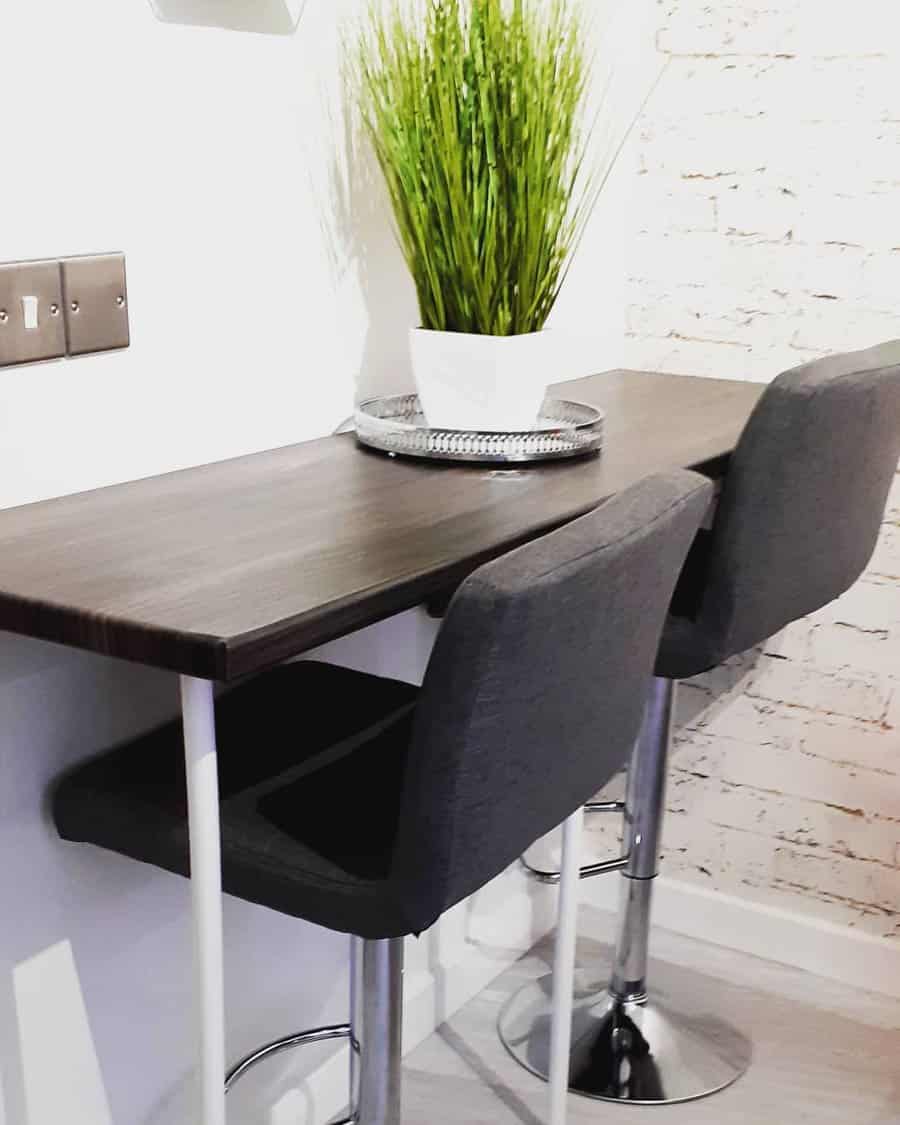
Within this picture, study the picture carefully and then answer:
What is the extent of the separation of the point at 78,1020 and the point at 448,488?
0.64m

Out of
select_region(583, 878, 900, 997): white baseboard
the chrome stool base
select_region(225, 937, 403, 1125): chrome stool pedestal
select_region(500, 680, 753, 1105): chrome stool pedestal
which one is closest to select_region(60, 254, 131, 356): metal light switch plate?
select_region(225, 937, 403, 1125): chrome stool pedestal

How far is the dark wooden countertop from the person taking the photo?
3.20 ft

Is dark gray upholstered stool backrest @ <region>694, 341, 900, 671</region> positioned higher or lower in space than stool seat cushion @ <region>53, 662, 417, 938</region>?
higher

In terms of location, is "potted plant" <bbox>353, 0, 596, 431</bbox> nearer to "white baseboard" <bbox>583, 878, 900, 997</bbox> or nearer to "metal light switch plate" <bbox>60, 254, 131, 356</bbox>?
"metal light switch plate" <bbox>60, 254, 131, 356</bbox>

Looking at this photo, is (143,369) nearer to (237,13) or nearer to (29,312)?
(29,312)

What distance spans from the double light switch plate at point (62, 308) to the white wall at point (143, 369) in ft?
0.06

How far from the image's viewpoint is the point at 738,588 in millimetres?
1580

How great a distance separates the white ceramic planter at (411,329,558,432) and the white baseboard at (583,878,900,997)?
112cm

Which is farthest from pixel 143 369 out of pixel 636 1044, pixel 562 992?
pixel 636 1044

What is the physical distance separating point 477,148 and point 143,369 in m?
0.42

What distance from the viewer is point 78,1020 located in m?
1.38

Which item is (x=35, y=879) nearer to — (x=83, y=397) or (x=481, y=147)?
(x=83, y=397)

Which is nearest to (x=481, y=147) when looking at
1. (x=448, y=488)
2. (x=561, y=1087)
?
(x=448, y=488)

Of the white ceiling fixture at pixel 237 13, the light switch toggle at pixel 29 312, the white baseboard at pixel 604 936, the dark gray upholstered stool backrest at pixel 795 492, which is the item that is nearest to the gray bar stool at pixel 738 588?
the dark gray upholstered stool backrest at pixel 795 492
